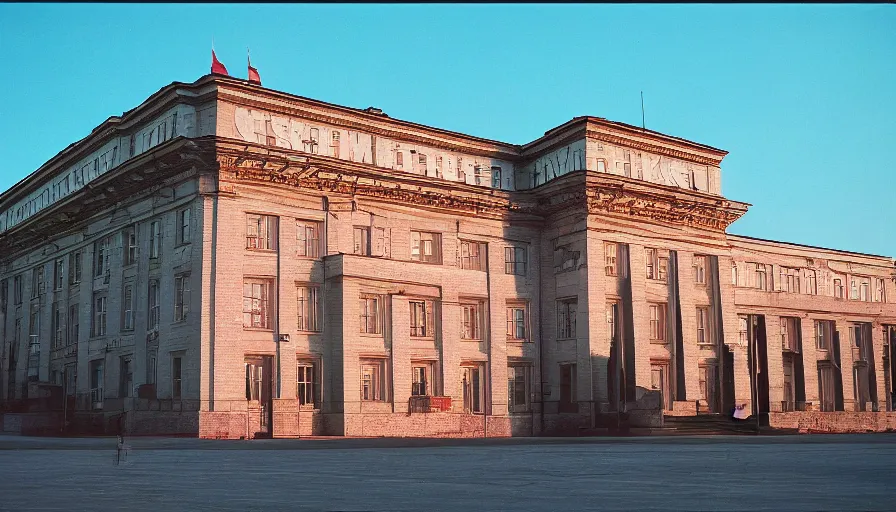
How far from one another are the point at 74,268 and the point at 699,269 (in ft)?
107

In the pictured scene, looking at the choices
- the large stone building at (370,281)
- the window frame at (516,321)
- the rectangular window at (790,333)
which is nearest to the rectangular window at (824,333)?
the rectangular window at (790,333)

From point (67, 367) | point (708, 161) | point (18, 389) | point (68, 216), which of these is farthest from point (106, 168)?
point (708, 161)

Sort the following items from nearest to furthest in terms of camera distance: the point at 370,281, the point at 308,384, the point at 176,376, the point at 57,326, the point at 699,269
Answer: the point at 176,376 → the point at 308,384 → the point at 370,281 → the point at 57,326 → the point at 699,269

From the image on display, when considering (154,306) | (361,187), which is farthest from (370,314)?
(154,306)

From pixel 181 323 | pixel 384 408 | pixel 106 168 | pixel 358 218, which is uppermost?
pixel 106 168

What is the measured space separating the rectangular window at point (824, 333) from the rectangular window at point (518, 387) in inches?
890

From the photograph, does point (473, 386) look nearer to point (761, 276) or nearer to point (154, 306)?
point (154, 306)

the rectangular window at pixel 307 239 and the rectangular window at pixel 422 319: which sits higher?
the rectangular window at pixel 307 239

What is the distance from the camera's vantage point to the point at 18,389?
53.8 meters

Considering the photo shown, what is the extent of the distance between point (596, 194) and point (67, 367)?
27.8m

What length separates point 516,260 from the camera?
161 ft

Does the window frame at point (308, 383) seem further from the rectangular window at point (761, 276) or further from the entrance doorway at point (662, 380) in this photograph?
the rectangular window at point (761, 276)

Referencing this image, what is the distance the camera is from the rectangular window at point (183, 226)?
132 feet

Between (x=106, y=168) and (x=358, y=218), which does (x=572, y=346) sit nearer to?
(x=358, y=218)
